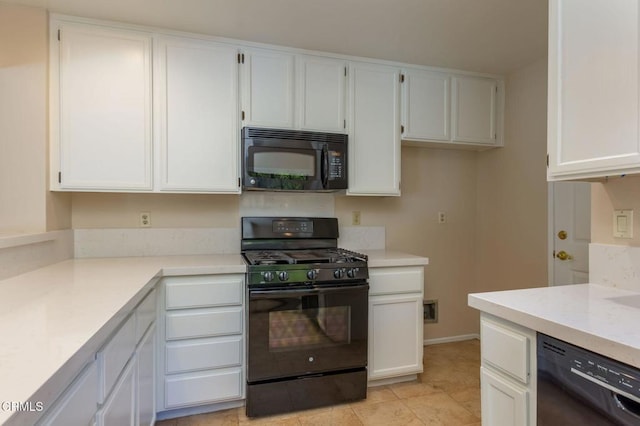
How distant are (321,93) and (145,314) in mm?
1781

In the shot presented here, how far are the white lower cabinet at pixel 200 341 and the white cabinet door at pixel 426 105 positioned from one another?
67.7 inches

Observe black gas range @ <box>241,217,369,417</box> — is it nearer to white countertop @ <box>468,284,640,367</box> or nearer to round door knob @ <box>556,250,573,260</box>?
white countertop @ <box>468,284,640,367</box>

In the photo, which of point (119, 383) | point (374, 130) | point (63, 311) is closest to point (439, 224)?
point (374, 130)

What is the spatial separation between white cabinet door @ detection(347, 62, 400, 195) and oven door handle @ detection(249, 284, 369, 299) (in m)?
0.73

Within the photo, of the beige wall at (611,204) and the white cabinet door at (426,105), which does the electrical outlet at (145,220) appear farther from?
the beige wall at (611,204)

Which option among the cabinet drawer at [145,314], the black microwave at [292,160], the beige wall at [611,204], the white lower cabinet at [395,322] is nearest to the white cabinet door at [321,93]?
the black microwave at [292,160]

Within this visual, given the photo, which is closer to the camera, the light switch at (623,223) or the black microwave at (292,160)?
the light switch at (623,223)

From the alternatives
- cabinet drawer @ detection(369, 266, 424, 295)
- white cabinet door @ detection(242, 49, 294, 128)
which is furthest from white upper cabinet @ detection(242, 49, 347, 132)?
cabinet drawer @ detection(369, 266, 424, 295)

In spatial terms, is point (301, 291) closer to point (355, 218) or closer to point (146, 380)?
point (146, 380)

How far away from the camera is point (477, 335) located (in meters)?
3.30

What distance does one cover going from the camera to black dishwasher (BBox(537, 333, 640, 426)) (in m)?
0.86

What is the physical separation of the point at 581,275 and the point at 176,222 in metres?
2.81

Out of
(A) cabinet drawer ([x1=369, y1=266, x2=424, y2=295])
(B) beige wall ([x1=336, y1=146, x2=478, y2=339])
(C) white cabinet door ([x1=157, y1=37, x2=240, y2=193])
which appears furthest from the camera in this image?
(B) beige wall ([x1=336, y1=146, x2=478, y2=339])

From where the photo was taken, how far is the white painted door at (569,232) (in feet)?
7.71
